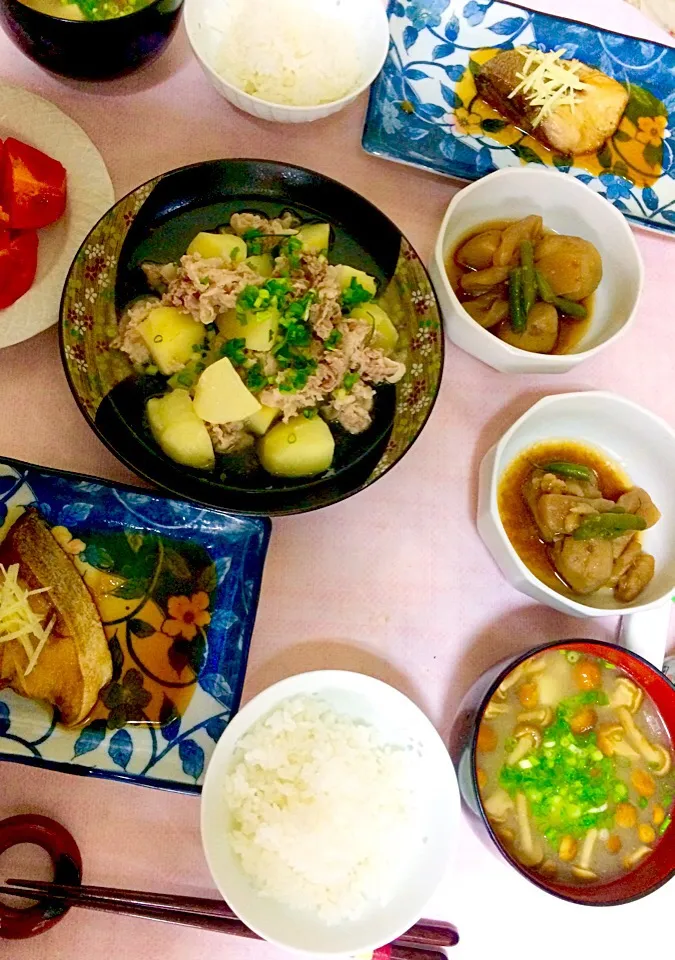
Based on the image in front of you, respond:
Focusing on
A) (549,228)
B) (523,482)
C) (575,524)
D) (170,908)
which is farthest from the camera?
(549,228)

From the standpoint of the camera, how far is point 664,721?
149 centimetres

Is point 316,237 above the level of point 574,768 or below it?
above

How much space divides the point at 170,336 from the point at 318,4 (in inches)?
37.8

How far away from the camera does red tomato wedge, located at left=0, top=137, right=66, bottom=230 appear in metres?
1.48

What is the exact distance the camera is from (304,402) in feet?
4.76

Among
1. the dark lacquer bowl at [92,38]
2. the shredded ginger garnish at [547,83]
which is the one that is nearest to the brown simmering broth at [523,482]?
the shredded ginger garnish at [547,83]

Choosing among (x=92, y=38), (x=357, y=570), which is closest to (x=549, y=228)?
(x=357, y=570)

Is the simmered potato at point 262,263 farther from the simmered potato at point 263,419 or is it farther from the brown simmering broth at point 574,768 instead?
the brown simmering broth at point 574,768

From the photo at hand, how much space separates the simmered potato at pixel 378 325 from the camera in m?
1.51

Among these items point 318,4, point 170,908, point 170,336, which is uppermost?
point 318,4

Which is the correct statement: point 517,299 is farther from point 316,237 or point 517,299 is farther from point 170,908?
point 170,908

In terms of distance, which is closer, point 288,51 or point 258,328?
point 258,328

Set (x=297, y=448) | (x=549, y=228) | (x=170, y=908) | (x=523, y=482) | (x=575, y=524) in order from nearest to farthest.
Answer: (x=170, y=908) → (x=297, y=448) → (x=575, y=524) → (x=523, y=482) → (x=549, y=228)

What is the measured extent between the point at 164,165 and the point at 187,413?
2.38 feet
